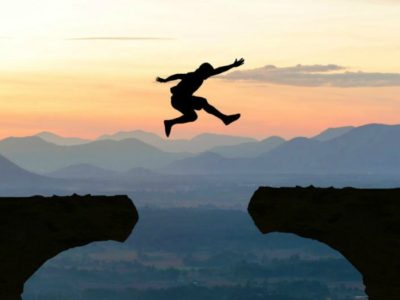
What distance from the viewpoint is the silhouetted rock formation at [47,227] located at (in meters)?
18.6

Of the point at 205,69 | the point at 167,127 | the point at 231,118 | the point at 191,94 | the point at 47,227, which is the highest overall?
the point at 205,69

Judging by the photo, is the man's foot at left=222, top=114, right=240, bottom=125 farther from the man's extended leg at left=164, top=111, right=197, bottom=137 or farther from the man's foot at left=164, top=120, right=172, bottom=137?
the man's foot at left=164, top=120, right=172, bottom=137

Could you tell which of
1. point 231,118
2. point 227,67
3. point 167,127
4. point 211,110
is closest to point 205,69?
point 227,67

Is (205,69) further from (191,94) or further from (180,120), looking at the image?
(180,120)

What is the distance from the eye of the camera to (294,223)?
18.9 meters

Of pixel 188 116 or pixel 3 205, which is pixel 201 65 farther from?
pixel 3 205

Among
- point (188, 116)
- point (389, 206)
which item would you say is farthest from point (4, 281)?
point (389, 206)

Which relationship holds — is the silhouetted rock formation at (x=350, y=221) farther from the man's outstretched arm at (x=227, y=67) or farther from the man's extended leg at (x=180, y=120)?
the man's outstretched arm at (x=227, y=67)

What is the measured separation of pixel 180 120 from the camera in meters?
18.0

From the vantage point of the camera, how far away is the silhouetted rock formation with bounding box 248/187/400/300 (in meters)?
18.2

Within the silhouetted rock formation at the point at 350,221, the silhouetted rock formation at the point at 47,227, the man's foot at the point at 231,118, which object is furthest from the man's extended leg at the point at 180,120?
the silhouetted rock formation at the point at 350,221

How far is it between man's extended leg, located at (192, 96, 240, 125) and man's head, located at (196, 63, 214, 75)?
640 millimetres

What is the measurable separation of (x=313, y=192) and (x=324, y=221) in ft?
2.85

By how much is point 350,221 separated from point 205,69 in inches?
213
